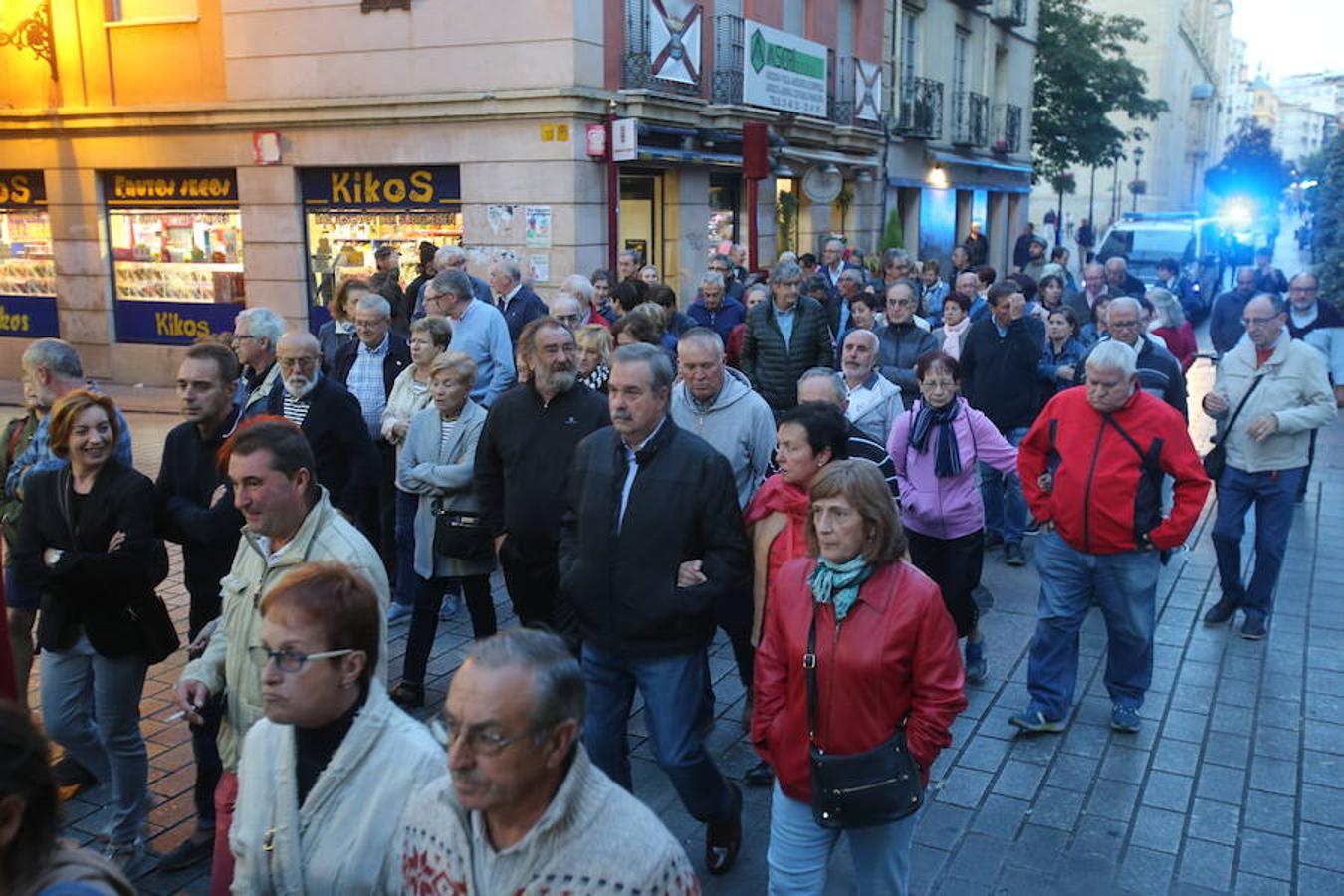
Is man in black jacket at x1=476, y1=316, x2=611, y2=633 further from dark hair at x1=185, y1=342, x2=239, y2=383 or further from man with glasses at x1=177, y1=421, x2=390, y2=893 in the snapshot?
man with glasses at x1=177, y1=421, x2=390, y2=893

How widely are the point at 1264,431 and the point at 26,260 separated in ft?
58.0

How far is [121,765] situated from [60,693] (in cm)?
39

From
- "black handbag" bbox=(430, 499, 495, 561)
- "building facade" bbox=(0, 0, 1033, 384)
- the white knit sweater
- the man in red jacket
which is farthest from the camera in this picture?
"building facade" bbox=(0, 0, 1033, 384)

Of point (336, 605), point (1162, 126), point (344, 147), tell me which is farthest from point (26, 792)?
point (1162, 126)

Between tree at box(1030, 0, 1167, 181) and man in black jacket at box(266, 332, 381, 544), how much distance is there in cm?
3254

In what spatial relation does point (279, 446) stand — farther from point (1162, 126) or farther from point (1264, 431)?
point (1162, 126)

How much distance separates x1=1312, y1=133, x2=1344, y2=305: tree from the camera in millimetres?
15859

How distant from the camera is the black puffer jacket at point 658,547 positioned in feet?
12.9

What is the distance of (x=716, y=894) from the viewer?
4.12m

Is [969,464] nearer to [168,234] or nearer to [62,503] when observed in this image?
[62,503]


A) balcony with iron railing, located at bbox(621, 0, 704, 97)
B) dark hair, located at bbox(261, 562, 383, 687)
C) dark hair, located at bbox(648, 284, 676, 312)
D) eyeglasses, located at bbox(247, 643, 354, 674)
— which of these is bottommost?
eyeglasses, located at bbox(247, 643, 354, 674)

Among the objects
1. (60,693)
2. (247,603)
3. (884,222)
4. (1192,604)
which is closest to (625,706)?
(247,603)

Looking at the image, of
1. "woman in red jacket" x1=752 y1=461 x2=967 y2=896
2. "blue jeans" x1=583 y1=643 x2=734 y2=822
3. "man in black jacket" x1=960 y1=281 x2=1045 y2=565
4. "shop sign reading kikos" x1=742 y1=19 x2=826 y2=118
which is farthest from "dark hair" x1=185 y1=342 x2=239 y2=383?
"shop sign reading kikos" x1=742 y1=19 x2=826 y2=118

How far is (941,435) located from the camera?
5750 millimetres
